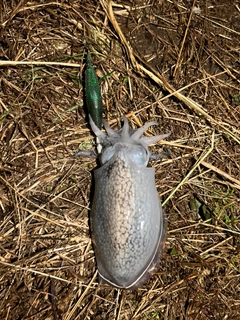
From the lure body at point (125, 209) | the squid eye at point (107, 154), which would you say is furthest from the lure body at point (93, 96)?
the squid eye at point (107, 154)

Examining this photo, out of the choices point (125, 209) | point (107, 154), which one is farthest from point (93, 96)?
point (125, 209)

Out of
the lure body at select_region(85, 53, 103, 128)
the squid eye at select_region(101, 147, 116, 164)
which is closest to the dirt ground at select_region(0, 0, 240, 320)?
the lure body at select_region(85, 53, 103, 128)

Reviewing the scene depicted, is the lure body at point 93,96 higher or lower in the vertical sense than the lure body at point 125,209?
higher

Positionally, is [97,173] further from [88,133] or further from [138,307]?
[138,307]

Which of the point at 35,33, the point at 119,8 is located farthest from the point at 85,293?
the point at 119,8

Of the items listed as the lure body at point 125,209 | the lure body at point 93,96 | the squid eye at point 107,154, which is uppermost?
the lure body at point 93,96

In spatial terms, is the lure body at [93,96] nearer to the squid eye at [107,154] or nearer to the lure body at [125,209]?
the lure body at [125,209]
